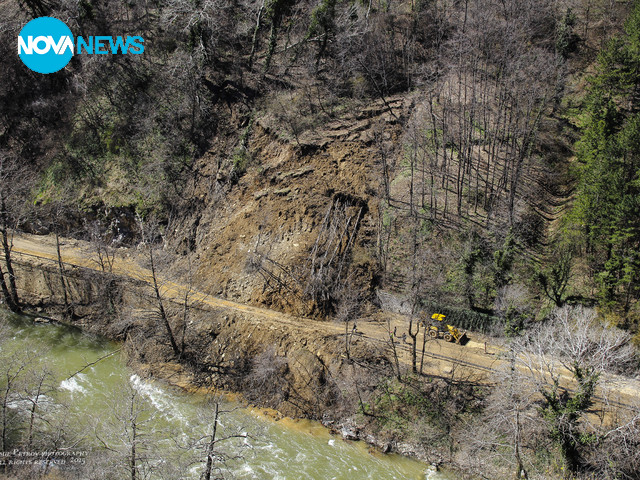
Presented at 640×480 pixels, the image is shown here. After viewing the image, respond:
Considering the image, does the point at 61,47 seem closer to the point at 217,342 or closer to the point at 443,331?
the point at 217,342

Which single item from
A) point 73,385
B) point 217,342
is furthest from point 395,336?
point 73,385

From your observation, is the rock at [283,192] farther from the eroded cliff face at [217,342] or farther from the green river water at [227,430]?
the green river water at [227,430]

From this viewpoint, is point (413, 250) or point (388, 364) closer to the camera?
point (388, 364)

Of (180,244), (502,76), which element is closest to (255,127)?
(180,244)

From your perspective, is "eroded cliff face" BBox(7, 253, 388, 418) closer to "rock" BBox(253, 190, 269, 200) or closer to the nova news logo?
"rock" BBox(253, 190, 269, 200)

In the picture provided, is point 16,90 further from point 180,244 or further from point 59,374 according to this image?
point 59,374

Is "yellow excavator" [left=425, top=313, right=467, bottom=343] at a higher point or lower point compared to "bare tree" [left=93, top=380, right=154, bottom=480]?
higher

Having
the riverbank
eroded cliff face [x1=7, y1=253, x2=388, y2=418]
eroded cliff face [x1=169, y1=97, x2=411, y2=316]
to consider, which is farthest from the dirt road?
eroded cliff face [x1=169, y1=97, x2=411, y2=316]

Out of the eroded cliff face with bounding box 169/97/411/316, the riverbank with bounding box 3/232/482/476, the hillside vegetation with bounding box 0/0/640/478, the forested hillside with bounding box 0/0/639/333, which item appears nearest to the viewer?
the riverbank with bounding box 3/232/482/476
